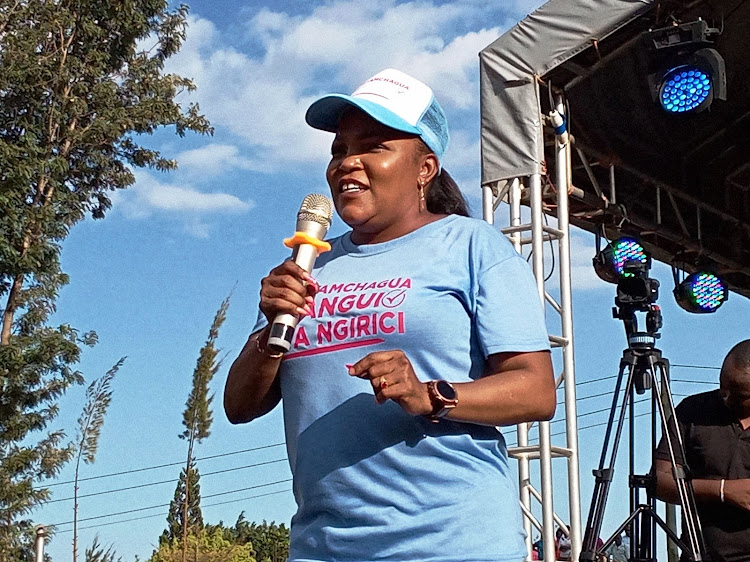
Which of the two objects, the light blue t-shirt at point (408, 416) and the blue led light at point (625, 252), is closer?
the light blue t-shirt at point (408, 416)

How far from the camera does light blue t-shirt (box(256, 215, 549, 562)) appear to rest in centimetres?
157

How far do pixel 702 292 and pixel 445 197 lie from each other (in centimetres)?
608

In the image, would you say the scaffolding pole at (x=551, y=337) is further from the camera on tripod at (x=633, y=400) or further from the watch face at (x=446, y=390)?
the watch face at (x=446, y=390)

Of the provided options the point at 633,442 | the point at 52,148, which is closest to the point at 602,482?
the point at 633,442

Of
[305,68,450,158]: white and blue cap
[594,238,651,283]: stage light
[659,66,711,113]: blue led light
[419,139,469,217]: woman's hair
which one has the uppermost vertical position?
[659,66,711,113]: blue led light

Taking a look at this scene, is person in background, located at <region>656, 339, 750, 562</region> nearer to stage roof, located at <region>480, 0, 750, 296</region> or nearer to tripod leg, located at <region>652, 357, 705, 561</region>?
tripod leg, located at <region>652, 357, 705, 561</region>

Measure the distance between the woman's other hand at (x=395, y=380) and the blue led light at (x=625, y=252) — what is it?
5.47 m

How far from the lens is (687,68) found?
18.1ft

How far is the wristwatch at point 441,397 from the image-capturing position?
149cm

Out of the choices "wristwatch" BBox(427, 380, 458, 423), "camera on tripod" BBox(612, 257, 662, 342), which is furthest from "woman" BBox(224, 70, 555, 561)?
"camera on tripod" BBox(612, 257, 662, 342)

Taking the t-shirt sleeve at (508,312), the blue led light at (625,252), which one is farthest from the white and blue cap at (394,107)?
the blue led light at (625,252)

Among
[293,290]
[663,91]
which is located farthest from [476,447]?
[663,91]

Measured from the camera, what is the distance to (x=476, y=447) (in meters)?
1.62

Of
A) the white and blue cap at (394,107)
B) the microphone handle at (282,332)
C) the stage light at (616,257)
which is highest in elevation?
the stage light at (616,257)
